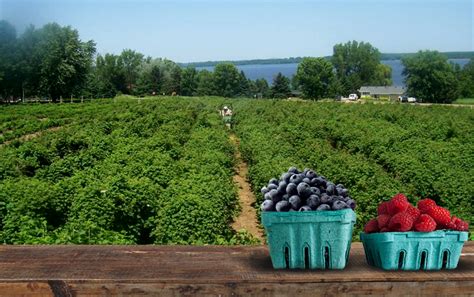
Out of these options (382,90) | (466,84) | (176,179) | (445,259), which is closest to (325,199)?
(445,259)

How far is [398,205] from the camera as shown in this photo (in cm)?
334

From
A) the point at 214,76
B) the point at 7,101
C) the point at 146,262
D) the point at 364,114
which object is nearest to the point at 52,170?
the point at 146,262

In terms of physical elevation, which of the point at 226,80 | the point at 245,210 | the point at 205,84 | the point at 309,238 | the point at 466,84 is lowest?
the point at 245,210

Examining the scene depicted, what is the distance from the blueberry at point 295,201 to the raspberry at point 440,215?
78 centimetres

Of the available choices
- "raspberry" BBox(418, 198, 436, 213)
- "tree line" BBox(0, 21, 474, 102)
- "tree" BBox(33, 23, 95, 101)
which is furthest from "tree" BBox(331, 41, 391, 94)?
"raspberry" BBox(418, 198, 436, 213)

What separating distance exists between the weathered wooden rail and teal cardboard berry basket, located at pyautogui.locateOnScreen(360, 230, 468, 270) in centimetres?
6

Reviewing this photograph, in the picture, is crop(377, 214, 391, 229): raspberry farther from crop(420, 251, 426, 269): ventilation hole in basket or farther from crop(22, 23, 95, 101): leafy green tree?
crop(22, 23, 95, 101): leafy green tree

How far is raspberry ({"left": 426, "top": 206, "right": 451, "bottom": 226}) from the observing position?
3277 mm

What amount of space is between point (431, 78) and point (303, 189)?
322ft

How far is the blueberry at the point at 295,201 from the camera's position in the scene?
Answer: 3.19m

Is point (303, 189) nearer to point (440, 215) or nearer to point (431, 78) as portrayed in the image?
point (440, 215)

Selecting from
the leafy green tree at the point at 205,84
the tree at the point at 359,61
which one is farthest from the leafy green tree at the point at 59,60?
the tree at the point at 359,61

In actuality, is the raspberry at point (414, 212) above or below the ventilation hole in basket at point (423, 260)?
above

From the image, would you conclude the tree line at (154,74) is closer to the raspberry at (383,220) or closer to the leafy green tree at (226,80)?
the leafy green tree at (226,80)
